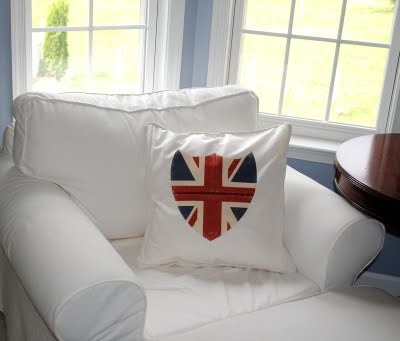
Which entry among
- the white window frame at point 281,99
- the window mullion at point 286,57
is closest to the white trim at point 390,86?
the white window frame at point 281,99

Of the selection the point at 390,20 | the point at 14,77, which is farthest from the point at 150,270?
the point at 390,20

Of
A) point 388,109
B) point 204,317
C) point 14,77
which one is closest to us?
point 204,317

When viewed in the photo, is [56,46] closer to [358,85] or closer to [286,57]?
[286,57]

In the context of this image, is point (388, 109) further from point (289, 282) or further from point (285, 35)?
point (289, 282)

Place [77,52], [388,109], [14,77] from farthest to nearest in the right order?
[388,109], [77,52], [14,77]

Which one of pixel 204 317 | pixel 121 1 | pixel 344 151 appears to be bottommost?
pixel 204 317

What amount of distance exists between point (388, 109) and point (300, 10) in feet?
1.79

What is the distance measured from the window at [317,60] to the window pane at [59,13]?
538 mm

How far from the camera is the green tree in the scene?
226 centimetres

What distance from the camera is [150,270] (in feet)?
5.78

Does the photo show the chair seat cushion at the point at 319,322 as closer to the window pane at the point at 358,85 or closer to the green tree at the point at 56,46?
the window pane at the point at 358,85

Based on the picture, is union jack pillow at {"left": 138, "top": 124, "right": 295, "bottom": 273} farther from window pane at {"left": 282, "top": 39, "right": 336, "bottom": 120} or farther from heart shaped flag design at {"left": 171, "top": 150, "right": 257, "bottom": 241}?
window pane at {"left": 282, "top": 39, "right": 336, "bottom": 120}

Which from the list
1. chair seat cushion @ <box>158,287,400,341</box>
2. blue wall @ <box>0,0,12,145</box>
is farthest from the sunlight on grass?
chair seat cushion @ <box>158,287,400,341</box>

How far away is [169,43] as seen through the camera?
8.32ft
